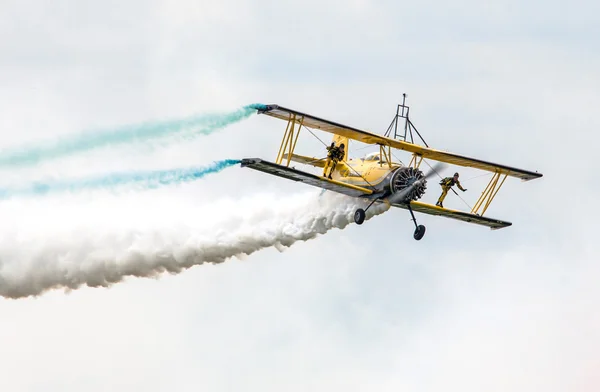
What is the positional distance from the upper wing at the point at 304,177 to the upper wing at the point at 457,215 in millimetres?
1931

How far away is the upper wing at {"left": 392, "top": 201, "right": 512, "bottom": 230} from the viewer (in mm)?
89706

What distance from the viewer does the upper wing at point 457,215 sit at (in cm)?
8971

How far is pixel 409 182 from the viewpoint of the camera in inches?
3455

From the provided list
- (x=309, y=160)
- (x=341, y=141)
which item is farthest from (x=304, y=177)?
(x=341, y=141)

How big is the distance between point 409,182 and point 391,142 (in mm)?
2440

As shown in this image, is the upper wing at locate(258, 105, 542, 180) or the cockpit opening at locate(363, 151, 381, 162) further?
the cockpit opening at locate(363, 151, 381, 162)

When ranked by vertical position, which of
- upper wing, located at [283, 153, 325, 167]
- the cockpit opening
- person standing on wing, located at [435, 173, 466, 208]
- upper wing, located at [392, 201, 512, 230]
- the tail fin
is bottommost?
upper wing, located at [392, 201, 512, 230]

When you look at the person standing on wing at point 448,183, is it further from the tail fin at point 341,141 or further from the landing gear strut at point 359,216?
the tail fin at point 341,141

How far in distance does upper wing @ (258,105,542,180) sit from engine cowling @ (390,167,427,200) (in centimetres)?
195

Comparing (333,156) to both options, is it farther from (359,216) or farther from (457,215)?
(457,215)

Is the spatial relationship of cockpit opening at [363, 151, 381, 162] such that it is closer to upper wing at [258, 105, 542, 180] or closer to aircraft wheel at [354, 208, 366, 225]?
upper wing at [258, 105, 542, 180]

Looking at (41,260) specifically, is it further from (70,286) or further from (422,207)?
(422,207)

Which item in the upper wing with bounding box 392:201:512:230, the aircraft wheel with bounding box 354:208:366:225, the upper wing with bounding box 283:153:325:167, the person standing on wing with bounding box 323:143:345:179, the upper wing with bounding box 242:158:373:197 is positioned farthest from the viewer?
the upper wing with bounding box 283:153:325:167

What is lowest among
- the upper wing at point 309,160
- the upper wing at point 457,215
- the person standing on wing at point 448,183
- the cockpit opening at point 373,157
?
the upper wing at point 457,215
